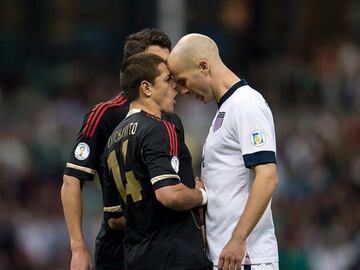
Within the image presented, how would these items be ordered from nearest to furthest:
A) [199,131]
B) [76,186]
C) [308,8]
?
[76,186] → [199,131] → [308,8]

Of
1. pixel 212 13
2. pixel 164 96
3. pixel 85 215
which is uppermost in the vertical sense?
pixel 212 13

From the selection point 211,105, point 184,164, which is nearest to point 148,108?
point 184,164

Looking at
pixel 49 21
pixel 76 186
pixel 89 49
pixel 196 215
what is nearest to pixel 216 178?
pixel 196 215

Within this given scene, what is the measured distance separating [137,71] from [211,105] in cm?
919

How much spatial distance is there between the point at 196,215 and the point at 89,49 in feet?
38.9

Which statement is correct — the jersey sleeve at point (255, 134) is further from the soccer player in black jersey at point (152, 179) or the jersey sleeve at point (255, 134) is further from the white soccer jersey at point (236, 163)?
the soccer player in black jersey at point (152, 179)

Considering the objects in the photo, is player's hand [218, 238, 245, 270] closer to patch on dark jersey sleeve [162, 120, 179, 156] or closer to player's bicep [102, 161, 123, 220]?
patch on dark jersey sleeve [162, 120, 179, 156]

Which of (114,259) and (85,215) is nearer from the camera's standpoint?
(114,259)

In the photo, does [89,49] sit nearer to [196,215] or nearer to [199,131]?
[199,131]

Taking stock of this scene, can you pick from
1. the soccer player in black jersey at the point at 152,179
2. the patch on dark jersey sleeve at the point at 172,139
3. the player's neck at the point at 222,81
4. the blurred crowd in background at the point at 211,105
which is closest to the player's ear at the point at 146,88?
the soccer player in black jersey at the point at 152,179

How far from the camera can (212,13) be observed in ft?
63.5

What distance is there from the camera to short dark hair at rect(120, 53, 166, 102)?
21.9 ft

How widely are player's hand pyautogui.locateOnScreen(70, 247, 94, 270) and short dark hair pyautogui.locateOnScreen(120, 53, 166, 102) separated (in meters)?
0.99

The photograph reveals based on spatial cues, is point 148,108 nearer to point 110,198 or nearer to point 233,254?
point 110,198
